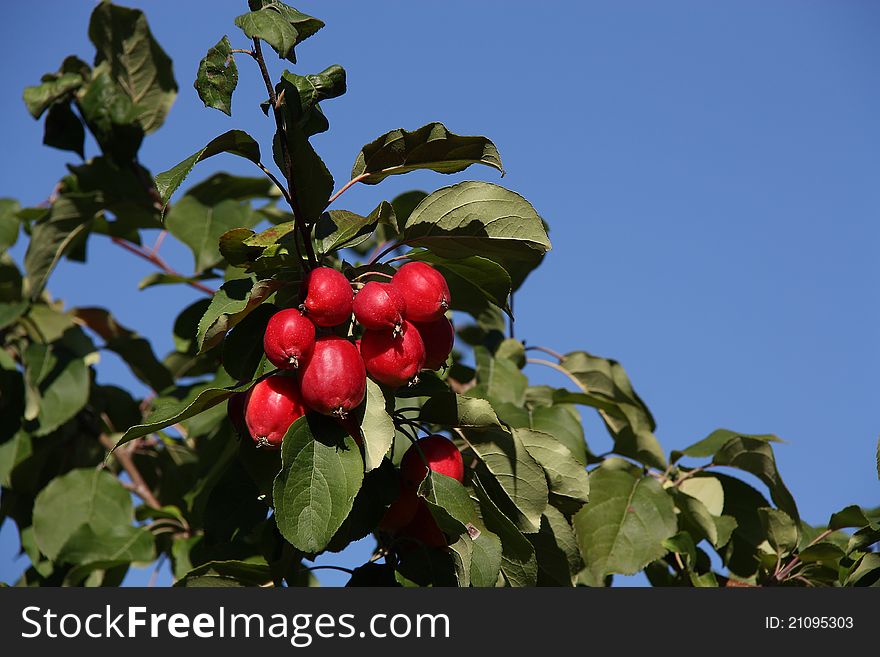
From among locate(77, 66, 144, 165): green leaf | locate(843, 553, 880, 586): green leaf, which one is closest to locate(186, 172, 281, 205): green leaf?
locate(77, 66, 144, 165): green leaf

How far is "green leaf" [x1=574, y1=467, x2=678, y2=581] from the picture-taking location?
2.25 meters

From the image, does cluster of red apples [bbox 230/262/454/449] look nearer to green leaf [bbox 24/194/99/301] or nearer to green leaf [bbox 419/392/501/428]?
green leaf [bbox 419/392/501/428]

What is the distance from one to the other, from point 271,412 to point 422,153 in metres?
0.56

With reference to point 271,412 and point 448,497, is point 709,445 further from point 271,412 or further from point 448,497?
point 271,412

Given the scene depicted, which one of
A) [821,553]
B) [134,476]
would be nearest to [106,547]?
[134,476]

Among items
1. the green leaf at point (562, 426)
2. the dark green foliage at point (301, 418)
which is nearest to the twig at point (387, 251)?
the dark green foliage at point (301, 418)

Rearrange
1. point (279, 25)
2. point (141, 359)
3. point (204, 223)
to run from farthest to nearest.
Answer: point (141, 359)
point (204, 223)
point (279, 25)

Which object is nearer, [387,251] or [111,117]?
[387,251]

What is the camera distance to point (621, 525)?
230cm

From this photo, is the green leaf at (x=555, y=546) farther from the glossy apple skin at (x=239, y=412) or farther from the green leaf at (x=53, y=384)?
the green leaf at (x=53, y=384)

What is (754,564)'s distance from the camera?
8.21ft

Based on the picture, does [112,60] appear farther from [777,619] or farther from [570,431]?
[777,619]

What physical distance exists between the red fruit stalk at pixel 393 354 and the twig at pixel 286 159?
211 millimetres

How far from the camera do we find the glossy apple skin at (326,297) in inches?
64.7
